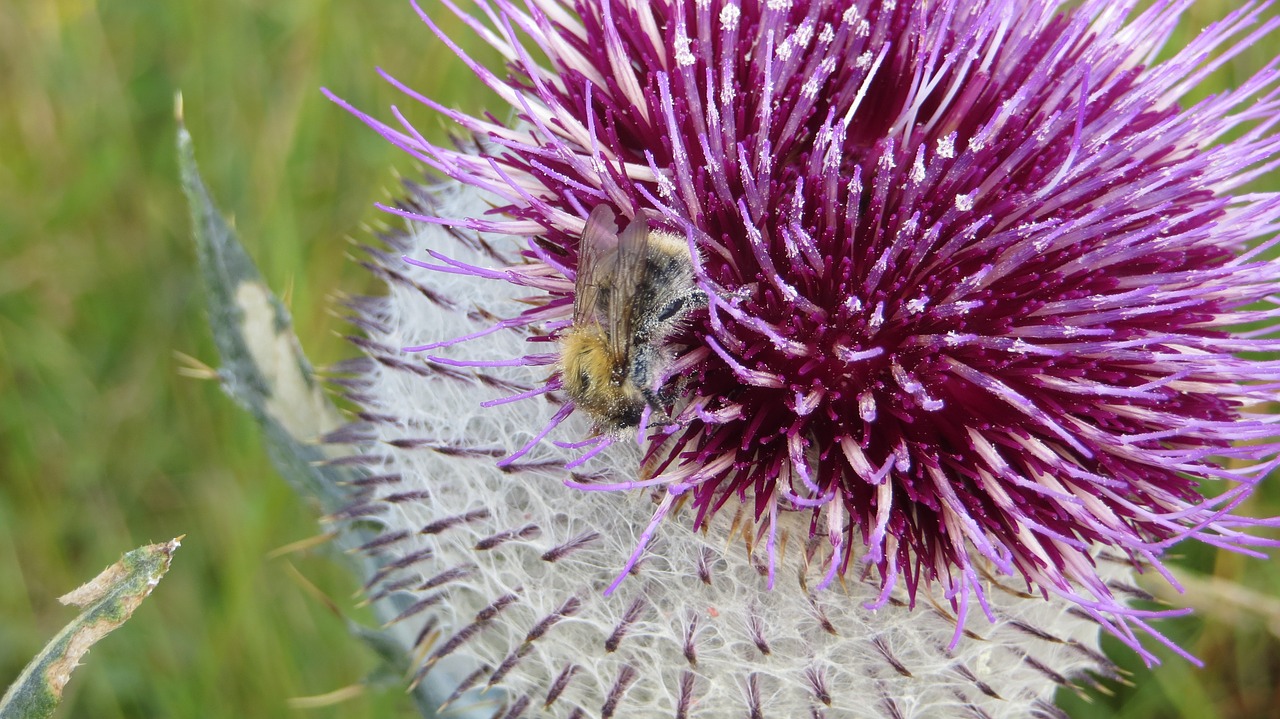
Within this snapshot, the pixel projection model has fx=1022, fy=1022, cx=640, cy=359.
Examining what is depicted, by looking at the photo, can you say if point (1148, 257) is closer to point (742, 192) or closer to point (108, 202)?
point (742, 192)

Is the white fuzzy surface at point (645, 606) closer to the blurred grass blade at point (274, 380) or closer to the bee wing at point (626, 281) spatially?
the blurred grass blade at point (274, 380)

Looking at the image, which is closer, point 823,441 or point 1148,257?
point 823,441

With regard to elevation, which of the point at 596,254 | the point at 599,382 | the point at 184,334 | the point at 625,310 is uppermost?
the point at 596,254

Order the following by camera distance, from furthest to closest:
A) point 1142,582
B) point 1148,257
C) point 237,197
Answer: point 237,197, point 1142,582, point 1148,257

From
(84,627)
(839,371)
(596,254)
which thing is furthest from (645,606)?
(84,627)

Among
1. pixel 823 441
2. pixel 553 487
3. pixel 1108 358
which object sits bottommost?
pixel 553 487

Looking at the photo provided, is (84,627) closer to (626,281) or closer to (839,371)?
(626,281)

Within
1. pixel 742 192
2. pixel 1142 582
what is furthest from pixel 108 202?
pixel 1142 582
